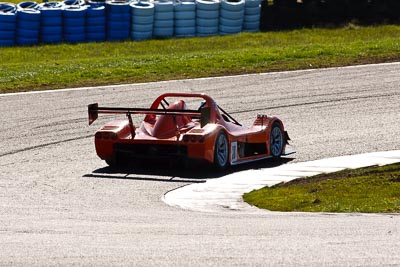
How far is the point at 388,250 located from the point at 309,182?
5.85 meters

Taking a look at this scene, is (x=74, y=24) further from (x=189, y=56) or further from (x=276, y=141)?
(x=276, y=141)

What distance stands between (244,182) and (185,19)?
1873 cm

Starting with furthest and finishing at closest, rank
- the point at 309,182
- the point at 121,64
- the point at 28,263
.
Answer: the point at 121,64 → the point at 309,182 → the point at 28,263

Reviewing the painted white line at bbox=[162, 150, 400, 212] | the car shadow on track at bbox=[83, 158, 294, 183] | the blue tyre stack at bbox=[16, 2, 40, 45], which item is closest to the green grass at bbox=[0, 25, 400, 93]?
the blue tyre stack at bbox=[16, 2, 40, 45]

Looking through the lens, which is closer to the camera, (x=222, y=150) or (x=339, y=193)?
(x=339, y=193)

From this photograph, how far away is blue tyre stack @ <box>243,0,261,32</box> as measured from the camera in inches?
1356

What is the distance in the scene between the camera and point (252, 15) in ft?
114

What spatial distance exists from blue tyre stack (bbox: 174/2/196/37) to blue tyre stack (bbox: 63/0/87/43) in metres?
2.73

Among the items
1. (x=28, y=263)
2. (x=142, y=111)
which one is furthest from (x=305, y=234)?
(x=142, y=111)

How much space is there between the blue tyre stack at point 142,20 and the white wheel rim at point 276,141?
15.7m

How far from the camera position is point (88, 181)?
15219mm

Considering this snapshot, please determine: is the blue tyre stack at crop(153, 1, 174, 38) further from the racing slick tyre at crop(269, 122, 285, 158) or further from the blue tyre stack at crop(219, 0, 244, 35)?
the racing slick tyre at crop(269, 122, 285, 158)

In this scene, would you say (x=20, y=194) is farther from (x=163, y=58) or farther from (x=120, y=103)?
(x=163, y=58)

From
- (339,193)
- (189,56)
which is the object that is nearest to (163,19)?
(189,56)
